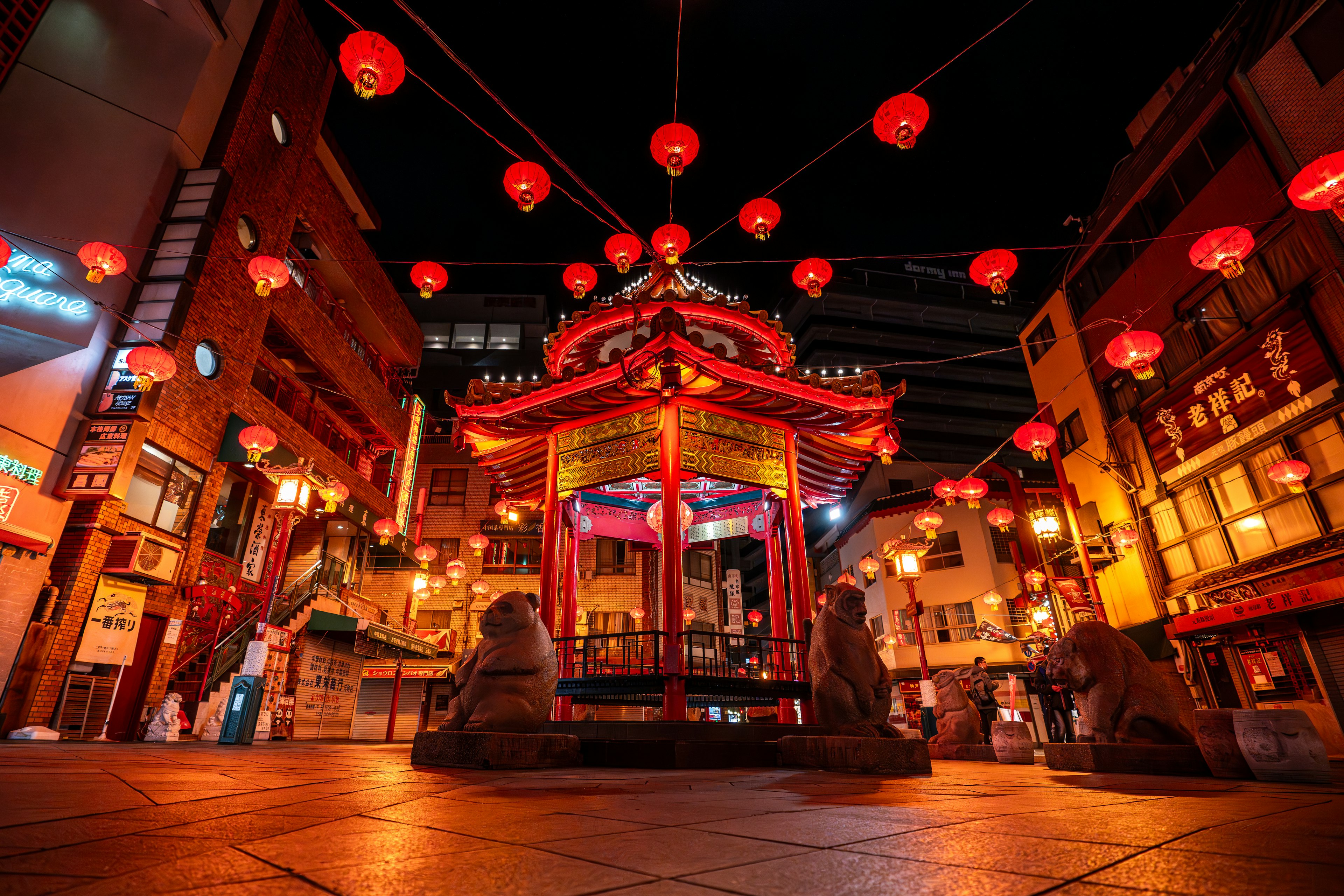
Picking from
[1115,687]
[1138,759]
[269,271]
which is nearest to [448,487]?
[269,271]

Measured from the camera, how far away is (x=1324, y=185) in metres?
7.98

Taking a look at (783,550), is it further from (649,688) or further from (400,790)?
(400,790)

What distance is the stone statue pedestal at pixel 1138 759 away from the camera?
564 centimetres

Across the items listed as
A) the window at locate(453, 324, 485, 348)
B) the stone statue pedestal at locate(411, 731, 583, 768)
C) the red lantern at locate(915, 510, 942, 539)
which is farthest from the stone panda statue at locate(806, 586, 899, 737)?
the window at locate(453, 324, 485, 348)

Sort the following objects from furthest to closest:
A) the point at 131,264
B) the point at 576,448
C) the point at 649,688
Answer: the point at 131,264, the point at 576,448, the point at 649,688

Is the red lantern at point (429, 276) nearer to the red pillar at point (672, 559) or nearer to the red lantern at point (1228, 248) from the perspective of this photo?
the red pillar at point (672, 559)

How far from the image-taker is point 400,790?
152 inches

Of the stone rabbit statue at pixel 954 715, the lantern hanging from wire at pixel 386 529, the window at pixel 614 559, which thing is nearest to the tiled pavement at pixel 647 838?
the stone rabbit statue at pixel 954 715

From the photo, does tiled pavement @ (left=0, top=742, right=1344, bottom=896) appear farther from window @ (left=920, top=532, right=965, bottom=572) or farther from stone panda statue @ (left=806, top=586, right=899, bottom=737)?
window @ (left=920, top=532, right=965, bottom=572)

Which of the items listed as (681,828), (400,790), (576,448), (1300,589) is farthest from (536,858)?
(1300,589)

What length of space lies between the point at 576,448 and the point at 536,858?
966 centimetres

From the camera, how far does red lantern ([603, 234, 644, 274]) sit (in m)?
11.0

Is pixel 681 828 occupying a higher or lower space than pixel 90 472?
lower

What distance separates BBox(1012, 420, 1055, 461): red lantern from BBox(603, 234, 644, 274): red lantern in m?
8.63
